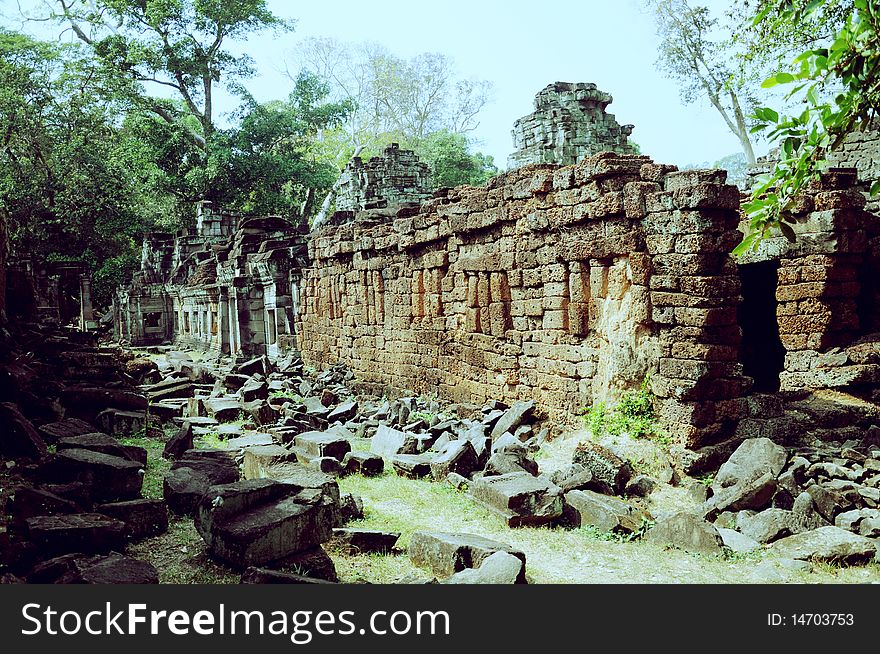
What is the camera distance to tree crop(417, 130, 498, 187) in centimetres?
3572

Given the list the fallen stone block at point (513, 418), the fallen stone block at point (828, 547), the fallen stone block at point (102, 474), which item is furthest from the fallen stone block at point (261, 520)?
the fallen stone block at point (513, 418)

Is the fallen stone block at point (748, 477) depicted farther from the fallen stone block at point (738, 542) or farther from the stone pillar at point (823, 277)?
the stone pillar at point (823, 277)

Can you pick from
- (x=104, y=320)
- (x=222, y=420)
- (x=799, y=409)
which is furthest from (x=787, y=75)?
(x=104, y=320)

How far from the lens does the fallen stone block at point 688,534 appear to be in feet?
17.3

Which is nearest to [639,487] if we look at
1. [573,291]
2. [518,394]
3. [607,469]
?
[607,469]

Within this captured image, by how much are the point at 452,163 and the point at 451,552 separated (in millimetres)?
32806

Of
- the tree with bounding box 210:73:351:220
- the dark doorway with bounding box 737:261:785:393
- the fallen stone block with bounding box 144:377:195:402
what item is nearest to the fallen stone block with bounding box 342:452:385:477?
the fallen stone block with bounding box 144:377:195:402

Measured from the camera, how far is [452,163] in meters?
36.1

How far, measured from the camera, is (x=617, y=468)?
21.9 feet

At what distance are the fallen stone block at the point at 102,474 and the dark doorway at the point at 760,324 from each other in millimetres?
8727

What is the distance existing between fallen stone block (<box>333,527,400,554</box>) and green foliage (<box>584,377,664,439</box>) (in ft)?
10.0

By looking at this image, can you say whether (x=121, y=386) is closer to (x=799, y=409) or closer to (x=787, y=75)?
(x=799, y=409)

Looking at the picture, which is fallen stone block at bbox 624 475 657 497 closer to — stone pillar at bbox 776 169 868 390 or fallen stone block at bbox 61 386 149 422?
stone pillar at bbox 776 169 868 390

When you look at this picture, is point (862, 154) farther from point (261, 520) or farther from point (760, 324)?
point (261, 520)
